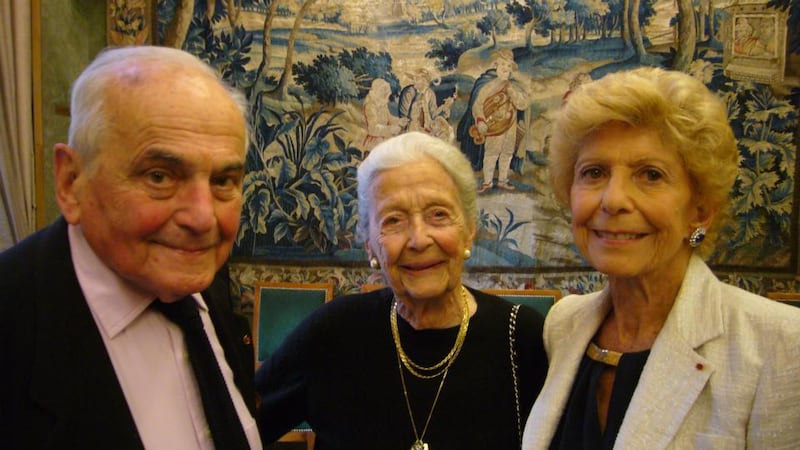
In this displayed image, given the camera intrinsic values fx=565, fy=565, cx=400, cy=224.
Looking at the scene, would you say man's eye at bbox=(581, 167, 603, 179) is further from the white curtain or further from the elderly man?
the white curtain

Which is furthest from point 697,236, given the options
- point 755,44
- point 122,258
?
point 755,44

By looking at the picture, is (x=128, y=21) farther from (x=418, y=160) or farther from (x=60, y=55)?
(x=418, y=160)

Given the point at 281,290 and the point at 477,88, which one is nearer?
the point at 281,290

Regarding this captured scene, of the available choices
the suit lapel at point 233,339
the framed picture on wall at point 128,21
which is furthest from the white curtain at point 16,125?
the suit lapel at point 233,339

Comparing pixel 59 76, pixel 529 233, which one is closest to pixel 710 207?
pixel 529 233

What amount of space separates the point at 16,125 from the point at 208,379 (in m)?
3.59

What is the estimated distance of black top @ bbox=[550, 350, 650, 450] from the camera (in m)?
1.38

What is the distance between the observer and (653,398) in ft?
4.26

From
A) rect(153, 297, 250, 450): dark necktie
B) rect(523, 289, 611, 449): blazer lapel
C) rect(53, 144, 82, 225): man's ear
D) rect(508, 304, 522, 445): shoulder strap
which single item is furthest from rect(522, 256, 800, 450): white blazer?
rect(53, 144, 82, 225): man's ear

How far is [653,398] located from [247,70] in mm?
4443

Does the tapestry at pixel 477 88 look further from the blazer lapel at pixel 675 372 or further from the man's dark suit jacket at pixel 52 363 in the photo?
the man's dark suit jacket at pixel 52 363

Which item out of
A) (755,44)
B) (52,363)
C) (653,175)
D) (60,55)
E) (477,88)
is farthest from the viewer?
(477,88)

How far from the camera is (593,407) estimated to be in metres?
1.44

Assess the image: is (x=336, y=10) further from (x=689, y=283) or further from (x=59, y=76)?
(x=689, y=283)
